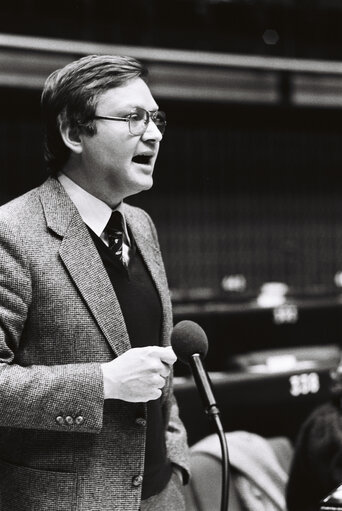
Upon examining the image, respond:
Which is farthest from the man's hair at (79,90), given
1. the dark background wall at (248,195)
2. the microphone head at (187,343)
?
the dark background wall at (248,195)

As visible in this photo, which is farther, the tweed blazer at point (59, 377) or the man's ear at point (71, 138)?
the man's ear at point (71, 138)

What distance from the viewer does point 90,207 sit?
62.4 inches

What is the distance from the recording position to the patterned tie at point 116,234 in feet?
5.29

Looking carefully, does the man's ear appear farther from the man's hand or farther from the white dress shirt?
the man's hand

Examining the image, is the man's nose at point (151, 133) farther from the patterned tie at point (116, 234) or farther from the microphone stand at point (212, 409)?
the microphone stand at point (212, 409)

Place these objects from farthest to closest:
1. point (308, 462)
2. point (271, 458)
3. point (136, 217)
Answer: point (271, 458) < point (308, 462) < point (136, 217)

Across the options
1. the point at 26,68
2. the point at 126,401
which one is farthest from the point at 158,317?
the point at 26,68

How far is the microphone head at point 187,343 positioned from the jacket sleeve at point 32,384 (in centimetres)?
15

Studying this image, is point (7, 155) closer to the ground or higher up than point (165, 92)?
closer to the ground

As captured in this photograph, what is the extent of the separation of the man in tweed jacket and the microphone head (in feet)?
0.09

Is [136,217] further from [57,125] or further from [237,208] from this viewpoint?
[237,208]

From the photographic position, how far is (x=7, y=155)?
5.20m

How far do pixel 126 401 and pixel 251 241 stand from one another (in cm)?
460

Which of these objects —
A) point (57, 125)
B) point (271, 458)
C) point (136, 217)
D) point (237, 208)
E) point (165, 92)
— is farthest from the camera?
point (237, 208)
